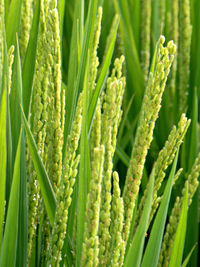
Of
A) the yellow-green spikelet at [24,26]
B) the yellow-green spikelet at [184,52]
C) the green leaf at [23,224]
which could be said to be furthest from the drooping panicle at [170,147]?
the yellow-green spikelet at [184,52]

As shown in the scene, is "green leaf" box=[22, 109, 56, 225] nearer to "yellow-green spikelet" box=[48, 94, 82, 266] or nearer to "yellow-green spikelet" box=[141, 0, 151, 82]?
"yellow-green spikelet" box=[48, 94, 82, 266]

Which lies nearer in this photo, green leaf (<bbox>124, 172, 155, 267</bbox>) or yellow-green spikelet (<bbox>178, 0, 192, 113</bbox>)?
green leaf (<bbox>124, 172, 155, 267</bbox>)

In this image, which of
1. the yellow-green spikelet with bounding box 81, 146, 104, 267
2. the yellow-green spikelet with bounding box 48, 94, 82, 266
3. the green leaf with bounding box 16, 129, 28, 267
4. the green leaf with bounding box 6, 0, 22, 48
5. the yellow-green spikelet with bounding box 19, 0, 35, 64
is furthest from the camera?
the green leaf with bounding box 6, 0, 22, 48

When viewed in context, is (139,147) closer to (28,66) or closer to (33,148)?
(33,148)

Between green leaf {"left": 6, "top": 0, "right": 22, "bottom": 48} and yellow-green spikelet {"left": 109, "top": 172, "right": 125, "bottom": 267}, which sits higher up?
green leaf {"left": 6, "top": 0, "right": 22, "bottom": 48}

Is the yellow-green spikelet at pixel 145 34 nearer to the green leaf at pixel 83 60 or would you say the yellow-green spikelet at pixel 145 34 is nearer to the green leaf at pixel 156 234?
the green leaf at pixel 83 60

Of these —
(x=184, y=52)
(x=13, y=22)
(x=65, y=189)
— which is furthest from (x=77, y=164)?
(x=184, y=52)

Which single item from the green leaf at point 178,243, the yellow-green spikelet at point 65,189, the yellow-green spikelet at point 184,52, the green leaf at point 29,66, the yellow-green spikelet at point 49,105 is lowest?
the green leaf at point 178,243

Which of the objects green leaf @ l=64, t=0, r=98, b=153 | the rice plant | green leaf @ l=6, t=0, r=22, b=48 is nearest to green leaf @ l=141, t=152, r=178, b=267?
the rice plant
